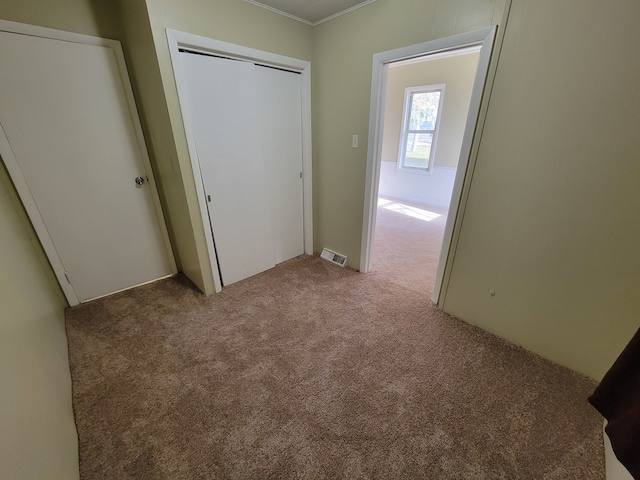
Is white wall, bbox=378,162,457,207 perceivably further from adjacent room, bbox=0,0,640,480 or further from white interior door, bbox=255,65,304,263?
white interior door, bbox=255,65,304,263

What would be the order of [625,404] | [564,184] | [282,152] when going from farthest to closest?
[282,152] → [564,184] → [625,404]

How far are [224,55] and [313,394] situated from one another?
2.40 metres

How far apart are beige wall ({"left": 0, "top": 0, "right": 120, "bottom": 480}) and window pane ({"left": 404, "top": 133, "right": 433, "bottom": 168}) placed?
4.75 metres

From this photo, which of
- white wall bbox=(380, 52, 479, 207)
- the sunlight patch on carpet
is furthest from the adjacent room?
white wall bbox=(380, 52, 479, 207)

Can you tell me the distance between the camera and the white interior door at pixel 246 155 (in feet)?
6.36

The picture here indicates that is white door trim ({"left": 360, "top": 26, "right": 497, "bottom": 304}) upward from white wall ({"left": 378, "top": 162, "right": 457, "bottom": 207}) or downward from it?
upward

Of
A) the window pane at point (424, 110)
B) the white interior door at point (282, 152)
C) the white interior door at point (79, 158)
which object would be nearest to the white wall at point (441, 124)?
the window pane at point (424, 110)

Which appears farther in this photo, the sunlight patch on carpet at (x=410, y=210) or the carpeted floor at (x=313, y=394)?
the sunlight patch on carpet at (x=410, y=210)

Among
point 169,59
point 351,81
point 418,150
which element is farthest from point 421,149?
point 169,59

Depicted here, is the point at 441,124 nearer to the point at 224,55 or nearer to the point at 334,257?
the point at 334,257

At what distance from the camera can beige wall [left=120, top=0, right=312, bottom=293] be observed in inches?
64.6

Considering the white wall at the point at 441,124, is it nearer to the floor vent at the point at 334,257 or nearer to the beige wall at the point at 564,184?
the floor vent at the point at 334,257

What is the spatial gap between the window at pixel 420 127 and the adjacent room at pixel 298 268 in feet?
10.4

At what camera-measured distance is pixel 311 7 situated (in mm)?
1999
